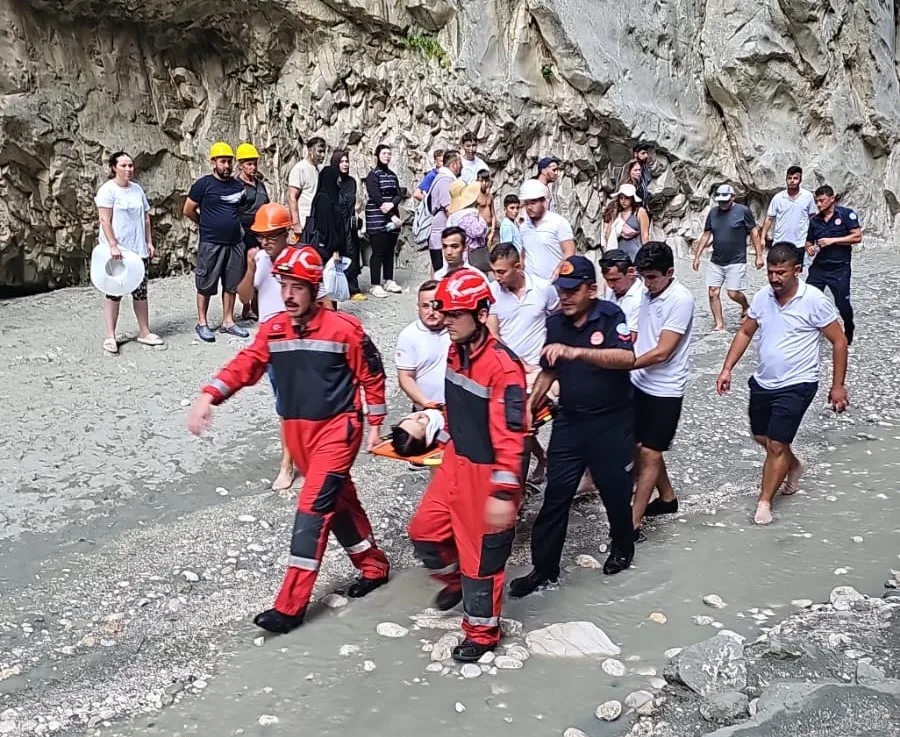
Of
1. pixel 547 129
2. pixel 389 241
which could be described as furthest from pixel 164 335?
pixel 547 129

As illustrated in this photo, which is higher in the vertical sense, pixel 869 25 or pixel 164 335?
pixel 869 25

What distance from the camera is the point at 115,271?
8219mm

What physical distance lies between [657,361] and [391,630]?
2079mm

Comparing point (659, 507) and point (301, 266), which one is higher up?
point (301, 266)

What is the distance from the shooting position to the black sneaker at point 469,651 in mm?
4031

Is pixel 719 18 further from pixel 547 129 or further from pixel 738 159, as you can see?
pixel 547 129

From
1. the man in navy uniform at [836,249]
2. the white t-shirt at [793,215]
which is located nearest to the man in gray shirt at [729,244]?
the white t-shirt at [793,215]

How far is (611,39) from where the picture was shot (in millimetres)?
15078

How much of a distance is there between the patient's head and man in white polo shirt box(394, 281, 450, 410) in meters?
0.71

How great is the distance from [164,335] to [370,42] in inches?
291

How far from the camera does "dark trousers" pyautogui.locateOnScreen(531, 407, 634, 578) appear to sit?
457cm

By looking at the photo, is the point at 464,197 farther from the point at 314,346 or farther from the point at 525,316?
the point at 314,346

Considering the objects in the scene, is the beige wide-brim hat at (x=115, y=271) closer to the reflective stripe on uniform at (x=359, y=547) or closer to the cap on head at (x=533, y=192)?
the cap on head at (x=533, y=192)

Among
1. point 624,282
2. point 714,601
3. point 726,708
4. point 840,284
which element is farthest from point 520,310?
point 840,284
